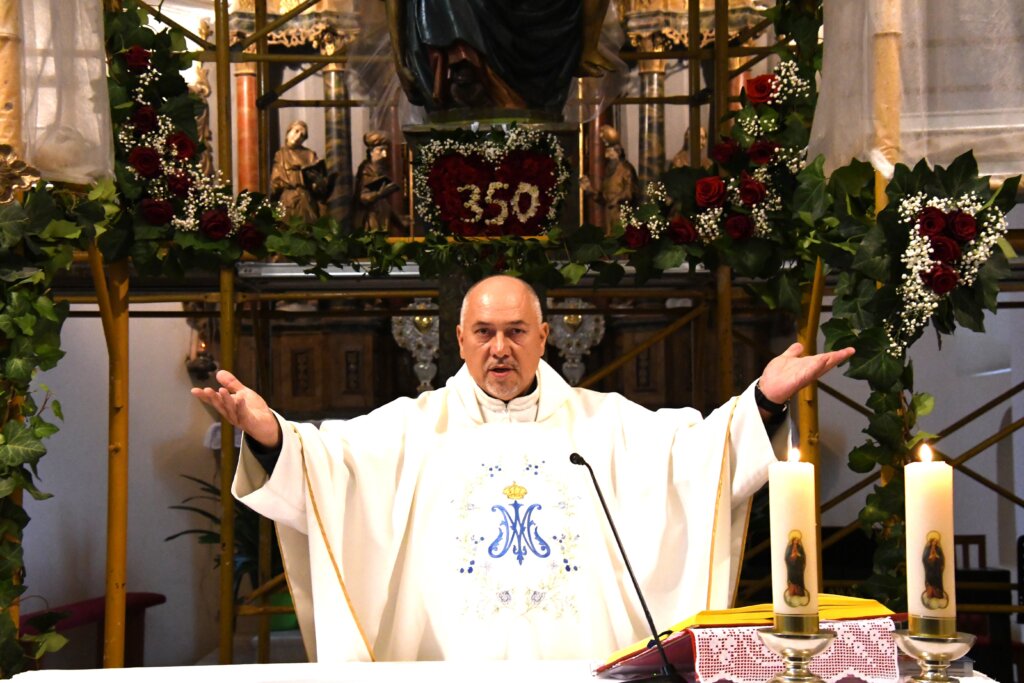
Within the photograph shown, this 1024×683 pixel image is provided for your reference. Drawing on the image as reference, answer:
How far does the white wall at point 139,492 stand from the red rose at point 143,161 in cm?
270

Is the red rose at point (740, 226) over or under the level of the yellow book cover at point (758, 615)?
over

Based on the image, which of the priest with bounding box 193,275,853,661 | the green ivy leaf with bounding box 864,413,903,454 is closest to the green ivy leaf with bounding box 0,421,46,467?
the priest with bounding box 193,275,853,661

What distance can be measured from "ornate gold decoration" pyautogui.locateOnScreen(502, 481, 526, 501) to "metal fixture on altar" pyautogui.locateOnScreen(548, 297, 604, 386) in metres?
4.11

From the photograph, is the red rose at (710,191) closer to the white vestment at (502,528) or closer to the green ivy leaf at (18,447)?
the white vestment at (502,528)

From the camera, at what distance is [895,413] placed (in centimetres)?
412

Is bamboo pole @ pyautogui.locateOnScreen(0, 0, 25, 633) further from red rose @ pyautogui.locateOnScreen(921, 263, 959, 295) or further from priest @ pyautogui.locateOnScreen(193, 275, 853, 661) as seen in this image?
red rose @ pyautogui.locateOnScreen(921, 263, 959, 295)

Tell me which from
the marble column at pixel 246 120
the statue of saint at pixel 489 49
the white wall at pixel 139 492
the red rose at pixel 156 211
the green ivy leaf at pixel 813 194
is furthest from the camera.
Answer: the marble column at pixel 246 120

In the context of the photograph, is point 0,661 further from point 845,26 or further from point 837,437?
point 837,437

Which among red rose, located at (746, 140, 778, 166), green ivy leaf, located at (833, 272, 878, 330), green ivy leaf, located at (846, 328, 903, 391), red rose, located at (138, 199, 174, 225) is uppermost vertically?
red rose, located at (746, 140, 778, 166)

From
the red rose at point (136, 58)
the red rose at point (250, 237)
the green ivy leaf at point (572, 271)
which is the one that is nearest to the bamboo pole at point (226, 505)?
the red rose at point (250, 237)

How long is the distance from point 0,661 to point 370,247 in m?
2.05

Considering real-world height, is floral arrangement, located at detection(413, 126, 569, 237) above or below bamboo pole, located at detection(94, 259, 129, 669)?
above

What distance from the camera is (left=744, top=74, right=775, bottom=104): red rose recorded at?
499 cm

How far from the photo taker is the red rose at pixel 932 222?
379 centimetres
